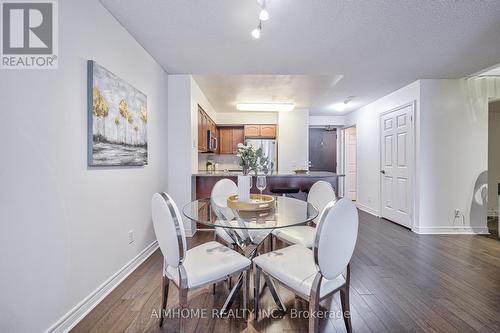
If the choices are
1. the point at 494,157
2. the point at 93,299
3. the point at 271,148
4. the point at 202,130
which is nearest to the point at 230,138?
the point at 271,148

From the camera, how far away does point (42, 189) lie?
4.44 ft

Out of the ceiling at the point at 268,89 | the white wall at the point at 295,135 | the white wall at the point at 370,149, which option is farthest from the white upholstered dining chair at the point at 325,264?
the white wall at the point at 295,135

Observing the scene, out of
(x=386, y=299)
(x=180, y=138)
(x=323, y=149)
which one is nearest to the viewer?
(x=386, y=299)

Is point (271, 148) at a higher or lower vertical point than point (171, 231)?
higher

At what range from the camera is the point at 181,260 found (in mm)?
1365

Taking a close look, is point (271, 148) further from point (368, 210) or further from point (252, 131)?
point (368, 210)

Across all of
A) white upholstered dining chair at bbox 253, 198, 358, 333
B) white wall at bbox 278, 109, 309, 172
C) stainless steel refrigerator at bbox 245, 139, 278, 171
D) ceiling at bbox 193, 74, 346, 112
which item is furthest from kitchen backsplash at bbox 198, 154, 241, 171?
Result: white upholstered dining chair at bbox 253, 198, 358, 333

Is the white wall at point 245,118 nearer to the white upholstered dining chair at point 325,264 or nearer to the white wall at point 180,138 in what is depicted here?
the white wall at point 180,138

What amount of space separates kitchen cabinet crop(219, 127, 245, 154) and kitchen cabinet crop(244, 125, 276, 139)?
21 cm

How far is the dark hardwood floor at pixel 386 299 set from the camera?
5.20 feet

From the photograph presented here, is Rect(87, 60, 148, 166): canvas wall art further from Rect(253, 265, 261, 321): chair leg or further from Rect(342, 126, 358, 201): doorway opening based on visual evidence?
Rect(342, 126, 358, 201): doorway opening

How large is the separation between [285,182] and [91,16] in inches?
121

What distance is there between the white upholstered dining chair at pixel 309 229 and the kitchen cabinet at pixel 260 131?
3.61m

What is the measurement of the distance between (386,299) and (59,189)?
2568 mm
